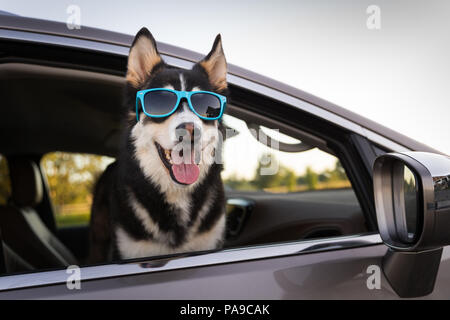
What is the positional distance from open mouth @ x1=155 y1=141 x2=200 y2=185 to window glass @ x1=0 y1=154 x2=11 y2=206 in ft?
7.74

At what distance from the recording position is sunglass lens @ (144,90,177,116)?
1745 mm

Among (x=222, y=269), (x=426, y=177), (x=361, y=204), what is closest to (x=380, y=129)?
(x=361, y=204)

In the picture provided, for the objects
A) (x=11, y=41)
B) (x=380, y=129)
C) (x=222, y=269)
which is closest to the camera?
(x=222, y=269)

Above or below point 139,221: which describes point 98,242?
below

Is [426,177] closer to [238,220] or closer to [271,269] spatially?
[271,269]

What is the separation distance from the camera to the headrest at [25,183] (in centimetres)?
373

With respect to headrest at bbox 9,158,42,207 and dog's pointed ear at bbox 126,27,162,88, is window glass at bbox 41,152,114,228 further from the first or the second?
dog's pointed ear at bbox 126,27,162,88

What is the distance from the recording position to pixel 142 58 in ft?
5.88

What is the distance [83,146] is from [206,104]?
8.70ft

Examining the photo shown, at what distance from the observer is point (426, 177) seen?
120 centimetres

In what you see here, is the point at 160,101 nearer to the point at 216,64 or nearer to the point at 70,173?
the point at 216,64

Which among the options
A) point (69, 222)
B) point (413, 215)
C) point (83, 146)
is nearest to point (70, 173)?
point (69, 222)

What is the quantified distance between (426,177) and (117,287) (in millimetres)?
977

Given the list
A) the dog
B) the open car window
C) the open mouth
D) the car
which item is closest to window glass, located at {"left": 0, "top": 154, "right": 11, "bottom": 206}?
the open car window
